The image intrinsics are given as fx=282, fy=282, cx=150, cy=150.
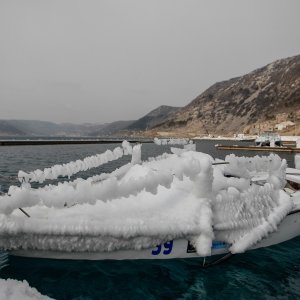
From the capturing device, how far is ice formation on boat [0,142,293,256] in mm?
6234

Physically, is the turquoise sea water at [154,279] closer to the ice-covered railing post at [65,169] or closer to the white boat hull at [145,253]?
the white boat hull at [145,253]

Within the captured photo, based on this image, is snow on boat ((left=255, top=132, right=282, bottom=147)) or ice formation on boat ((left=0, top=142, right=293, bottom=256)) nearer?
ice formation on boat ((left=0, top=142, right=293, bottom=256))

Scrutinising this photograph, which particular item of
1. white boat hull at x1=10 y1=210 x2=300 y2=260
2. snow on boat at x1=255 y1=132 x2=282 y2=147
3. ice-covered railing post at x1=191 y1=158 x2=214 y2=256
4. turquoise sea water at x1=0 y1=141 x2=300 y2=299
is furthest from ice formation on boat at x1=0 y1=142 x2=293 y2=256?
snow on boat at x1=255 y1=132 x2=282 y2=147

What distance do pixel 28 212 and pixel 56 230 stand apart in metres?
1.11

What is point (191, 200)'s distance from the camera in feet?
25.2

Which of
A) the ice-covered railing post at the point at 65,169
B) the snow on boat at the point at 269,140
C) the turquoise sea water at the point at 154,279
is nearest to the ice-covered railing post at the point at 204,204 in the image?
the turquoise sea water at the point at 154,279

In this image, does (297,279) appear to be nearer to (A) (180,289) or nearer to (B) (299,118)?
(A) (180,289)

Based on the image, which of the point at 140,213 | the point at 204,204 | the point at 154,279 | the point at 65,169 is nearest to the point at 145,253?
the point at 154,279

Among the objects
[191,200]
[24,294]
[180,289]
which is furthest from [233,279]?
[24,294]

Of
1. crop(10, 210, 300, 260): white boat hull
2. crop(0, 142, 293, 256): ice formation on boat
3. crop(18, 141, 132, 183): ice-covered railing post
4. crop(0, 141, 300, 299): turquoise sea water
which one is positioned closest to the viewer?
crop(0, 142, 293, 256): ice formation on boat

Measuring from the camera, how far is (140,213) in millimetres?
7129

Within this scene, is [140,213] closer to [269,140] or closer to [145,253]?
[145,253]

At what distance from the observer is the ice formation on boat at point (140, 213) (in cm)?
623

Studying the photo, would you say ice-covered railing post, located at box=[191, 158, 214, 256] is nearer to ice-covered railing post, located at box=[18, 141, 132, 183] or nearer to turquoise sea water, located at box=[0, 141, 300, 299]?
turquoise sea water, located at box=[0, 141, 300, 299]
